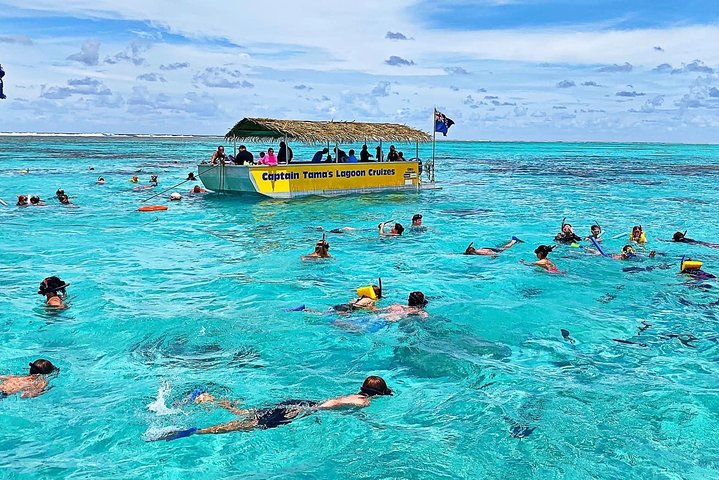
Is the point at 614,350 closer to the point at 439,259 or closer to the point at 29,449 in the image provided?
the point at 439,259

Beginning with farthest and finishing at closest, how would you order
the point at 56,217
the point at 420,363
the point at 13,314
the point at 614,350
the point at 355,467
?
1. the point at 56,217
2. the point at 13,314
3. the point at 614,350
4. the point at 420,363
5. the point at 355,467

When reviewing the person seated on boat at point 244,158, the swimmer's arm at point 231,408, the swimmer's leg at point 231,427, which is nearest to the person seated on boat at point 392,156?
the person seated on boat at point 244,158

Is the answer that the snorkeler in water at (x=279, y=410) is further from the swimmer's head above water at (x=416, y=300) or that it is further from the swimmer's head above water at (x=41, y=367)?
the swimmer's head above water at (x=416, y=300)

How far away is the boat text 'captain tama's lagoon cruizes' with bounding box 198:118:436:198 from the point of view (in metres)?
25.1

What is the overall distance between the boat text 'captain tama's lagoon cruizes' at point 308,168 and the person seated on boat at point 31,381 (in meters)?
17.4

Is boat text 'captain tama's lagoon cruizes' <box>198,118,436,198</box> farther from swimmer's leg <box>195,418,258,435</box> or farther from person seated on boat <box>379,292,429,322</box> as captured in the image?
swimmer's leg <box>195,418,258,435</box>

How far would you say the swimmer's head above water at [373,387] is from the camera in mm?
7559

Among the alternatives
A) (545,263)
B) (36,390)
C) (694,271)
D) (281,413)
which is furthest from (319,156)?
(281,413)

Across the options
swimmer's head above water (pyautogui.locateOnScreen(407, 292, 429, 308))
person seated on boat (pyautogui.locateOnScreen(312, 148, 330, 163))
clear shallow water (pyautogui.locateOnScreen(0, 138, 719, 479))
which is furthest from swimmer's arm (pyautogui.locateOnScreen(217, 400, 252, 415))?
person seated on boat (pyautogui.locateOnScreen(312, 148, 330, 163))

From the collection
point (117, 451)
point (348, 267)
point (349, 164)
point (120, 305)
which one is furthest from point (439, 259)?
point (349, 164)

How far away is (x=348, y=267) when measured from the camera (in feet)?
47.9

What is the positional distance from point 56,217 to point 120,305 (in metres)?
12.9

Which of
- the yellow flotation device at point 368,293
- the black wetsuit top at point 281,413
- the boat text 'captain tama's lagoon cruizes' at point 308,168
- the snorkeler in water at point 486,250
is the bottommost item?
the black wetsuit top at point 281,413

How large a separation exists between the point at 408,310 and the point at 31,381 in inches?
229
